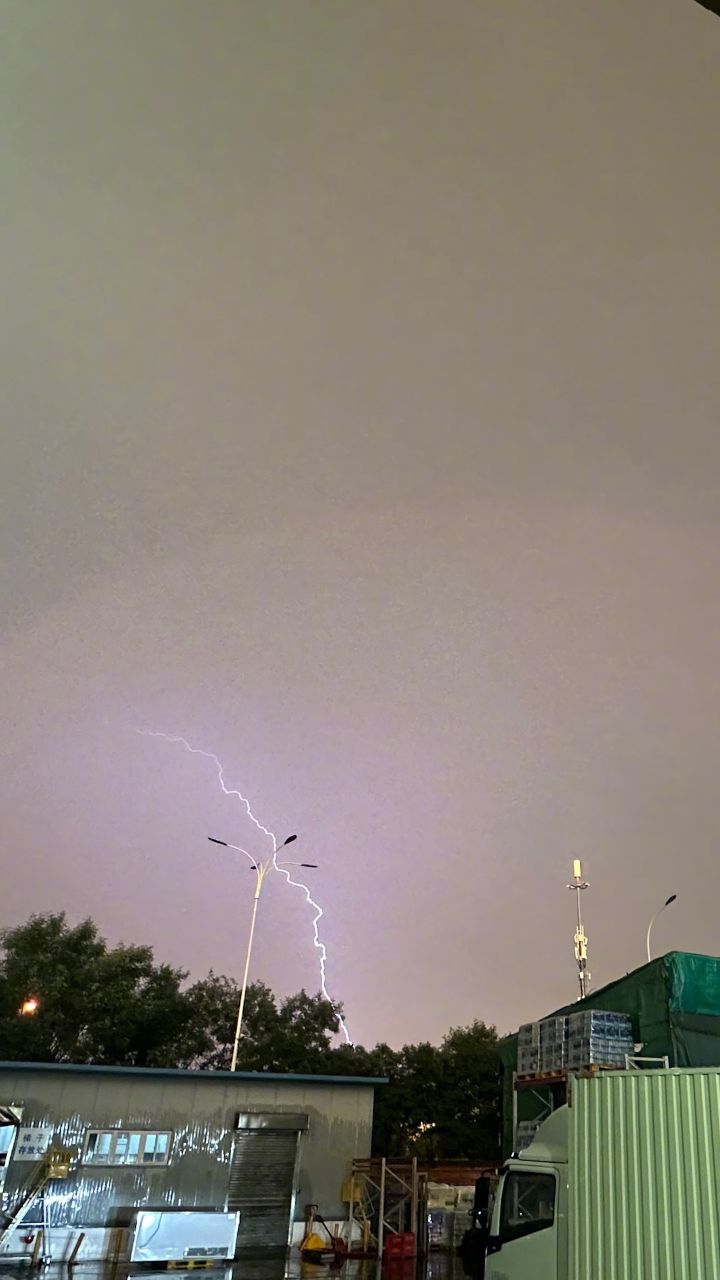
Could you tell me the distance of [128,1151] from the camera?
2000 centimetres

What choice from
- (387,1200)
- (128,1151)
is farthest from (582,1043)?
(128,1151)

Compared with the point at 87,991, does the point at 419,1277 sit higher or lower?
lower

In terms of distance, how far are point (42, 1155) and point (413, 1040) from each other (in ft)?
117

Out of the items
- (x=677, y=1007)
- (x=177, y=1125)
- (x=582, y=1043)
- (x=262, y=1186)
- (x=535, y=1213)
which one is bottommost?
(x=262, y=1186)

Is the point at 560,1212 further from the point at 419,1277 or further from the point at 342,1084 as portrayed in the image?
the point at 342,1084

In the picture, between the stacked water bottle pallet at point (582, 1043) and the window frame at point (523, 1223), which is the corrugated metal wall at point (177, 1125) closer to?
the stacked water bottle pallet at point (582, 1043)

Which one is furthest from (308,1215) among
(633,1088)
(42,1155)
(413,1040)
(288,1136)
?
(413,1040)

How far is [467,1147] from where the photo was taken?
42.3 m

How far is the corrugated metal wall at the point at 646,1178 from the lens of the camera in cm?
874

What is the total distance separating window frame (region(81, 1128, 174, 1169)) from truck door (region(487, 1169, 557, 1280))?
11.0 meters

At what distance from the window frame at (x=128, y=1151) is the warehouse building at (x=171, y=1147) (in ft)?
0.08

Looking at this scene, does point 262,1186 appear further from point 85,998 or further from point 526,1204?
point 85,998

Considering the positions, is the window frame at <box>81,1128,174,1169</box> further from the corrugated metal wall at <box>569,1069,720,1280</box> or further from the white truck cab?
the corrugated metal wall at <box>569,1069,720,1280</box>

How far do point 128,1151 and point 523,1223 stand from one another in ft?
39.6
